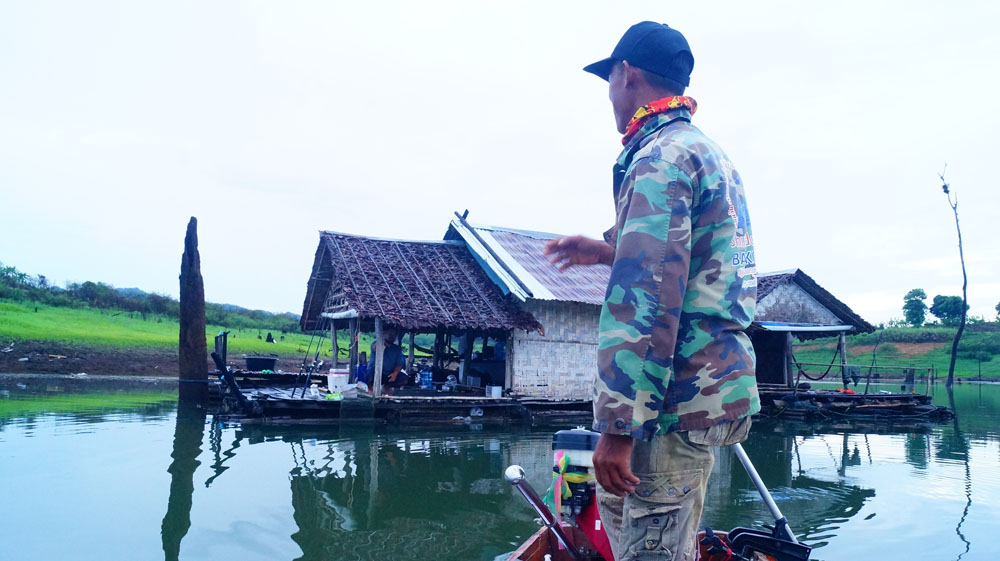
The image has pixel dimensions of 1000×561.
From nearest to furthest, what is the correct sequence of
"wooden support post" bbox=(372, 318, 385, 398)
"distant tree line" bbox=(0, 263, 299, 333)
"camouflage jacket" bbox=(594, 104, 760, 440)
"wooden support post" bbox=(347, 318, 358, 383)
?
"camouflage jacket" bbox=(594, 104, 760, 440)
"wooden support post" bbox=(372, 318, 385, 398)
"wooden support post" bbox=(347, 318, 358, 383)
"distant tree line" bbox=(0, 263, 299, 333)

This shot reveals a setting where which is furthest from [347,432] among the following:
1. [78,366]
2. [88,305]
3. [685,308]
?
[88,305]

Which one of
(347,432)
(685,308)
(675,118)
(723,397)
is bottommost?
(347,432)

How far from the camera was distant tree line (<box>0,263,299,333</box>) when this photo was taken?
3122 centimetres

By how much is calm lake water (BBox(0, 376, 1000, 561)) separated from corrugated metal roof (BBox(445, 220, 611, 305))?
136 inches

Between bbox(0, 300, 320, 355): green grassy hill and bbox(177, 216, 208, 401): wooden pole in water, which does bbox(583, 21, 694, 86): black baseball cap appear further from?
bbox(0, 300, 320, 355): green grassy hill

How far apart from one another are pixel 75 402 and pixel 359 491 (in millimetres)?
10990

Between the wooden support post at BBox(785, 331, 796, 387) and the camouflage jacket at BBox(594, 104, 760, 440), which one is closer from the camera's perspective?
the camouflage jacket at BBox(594, 104, 760, 440)

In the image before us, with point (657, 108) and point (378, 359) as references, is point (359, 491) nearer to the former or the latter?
point (378, 359)

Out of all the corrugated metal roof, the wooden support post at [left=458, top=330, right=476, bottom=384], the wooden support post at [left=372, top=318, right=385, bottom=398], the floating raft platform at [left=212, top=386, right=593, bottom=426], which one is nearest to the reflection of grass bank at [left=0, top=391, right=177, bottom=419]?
the floating raft platform at [left=212, top=386, right=593, bottom=426]

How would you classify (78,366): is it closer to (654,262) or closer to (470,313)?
(470,313)

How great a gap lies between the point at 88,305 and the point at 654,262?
121 feet

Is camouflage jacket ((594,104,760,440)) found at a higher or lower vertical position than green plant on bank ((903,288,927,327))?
lower

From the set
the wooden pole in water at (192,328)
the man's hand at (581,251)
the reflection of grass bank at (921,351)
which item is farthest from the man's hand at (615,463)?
the reflection of grass bank at (921,351)

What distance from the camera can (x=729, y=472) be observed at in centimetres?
890
